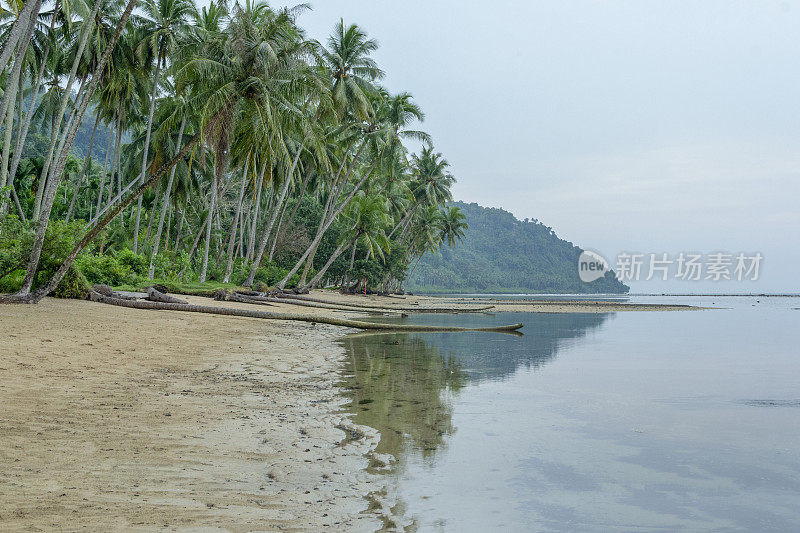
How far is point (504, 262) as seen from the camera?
161 m

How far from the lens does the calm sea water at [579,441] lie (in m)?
4.00

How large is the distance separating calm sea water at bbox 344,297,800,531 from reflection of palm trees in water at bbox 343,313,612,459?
0.12ft

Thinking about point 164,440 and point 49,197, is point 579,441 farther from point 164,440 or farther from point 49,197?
point 49,197

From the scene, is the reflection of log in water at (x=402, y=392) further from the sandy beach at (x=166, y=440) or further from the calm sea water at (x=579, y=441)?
the sandy beach at (x=166, y=440)

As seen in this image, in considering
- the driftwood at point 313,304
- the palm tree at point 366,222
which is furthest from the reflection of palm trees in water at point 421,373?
the palm tree at point 366,222

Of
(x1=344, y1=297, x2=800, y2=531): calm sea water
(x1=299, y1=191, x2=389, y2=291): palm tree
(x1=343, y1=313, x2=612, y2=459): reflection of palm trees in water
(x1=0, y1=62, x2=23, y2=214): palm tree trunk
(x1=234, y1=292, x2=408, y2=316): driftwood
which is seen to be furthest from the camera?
(x1=299, y1=191, x2=389, y2=291): palm tree

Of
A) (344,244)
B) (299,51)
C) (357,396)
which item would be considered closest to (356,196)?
(344,244)

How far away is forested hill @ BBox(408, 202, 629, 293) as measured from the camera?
134 meters

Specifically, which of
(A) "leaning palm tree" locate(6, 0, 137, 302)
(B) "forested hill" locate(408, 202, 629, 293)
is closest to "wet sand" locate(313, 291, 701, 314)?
(A) "leaning palm tree" locate(6, 0, 137, 302)

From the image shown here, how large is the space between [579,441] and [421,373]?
166 inches

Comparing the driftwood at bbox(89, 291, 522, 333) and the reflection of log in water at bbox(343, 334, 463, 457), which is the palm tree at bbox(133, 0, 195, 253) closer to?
the driftwood at bbox(89, 291, 522, 333)

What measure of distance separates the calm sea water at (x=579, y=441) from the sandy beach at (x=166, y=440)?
54 centimetres

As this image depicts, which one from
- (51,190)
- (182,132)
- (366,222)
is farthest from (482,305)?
(51,190)

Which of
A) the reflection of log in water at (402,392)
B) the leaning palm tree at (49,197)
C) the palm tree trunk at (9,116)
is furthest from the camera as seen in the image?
the palm tree trunk at (9,116)
